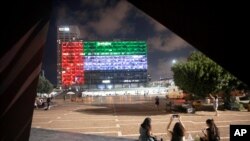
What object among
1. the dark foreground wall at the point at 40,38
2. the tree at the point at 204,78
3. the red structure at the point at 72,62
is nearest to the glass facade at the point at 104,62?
the red structure at the point at 72,62

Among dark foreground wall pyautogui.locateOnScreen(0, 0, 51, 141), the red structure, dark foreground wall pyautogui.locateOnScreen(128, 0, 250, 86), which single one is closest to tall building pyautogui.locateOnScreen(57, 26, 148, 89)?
the red structure

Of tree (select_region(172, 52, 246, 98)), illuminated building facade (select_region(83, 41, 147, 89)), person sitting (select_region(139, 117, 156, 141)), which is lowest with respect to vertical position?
person sitting (select_region(139, 117, 156, 141))

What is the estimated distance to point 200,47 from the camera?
4898 millimetres

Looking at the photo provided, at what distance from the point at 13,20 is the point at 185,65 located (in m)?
27.8

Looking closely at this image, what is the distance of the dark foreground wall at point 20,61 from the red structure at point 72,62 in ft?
590

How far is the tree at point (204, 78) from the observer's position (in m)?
31.5

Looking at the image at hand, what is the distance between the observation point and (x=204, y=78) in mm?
31562

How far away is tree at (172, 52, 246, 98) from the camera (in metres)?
31.5

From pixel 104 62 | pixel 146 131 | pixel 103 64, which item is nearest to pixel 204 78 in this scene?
pixel 146 131

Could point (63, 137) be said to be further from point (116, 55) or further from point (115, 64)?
point (115, 64)

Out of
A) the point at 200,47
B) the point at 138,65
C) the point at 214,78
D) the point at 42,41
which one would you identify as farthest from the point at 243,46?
the point at 138,65

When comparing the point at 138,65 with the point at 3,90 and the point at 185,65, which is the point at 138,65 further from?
the point at 3,90

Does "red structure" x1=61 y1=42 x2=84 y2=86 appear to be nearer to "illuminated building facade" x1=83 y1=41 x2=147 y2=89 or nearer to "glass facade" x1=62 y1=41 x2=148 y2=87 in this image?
"glass facade" x1=62 y1=41 x2=148 y2=87

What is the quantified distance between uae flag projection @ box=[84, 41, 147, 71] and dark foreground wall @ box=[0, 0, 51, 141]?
17108 centimetres
